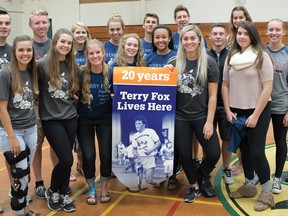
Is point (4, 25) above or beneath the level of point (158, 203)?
above

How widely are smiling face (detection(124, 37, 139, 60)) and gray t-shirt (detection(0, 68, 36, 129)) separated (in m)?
0.95

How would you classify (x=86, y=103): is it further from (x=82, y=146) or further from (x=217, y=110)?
(x=217, y=110)

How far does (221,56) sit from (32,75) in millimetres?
1808

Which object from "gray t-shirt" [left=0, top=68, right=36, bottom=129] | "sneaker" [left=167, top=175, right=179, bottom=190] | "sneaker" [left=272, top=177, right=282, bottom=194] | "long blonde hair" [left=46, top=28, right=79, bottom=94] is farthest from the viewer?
"sneaker" [left=167, top=175, right=179, bottom=190]

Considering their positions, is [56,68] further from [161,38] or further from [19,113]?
[161,38]

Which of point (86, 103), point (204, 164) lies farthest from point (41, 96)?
point (204, 164)

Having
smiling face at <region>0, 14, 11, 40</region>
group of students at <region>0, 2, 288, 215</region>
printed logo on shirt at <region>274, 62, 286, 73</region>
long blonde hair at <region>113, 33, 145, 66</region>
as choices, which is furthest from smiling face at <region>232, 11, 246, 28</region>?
smiling face at <region>0, 14, 11, 40</region>

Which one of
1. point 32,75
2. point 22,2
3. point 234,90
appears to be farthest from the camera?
point 22,2

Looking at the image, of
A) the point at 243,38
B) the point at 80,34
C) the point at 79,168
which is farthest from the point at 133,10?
the point at 243,38

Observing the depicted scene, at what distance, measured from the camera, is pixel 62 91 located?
2.82 metres

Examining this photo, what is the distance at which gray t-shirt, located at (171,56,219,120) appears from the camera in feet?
9.74

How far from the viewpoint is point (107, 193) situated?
322 cm

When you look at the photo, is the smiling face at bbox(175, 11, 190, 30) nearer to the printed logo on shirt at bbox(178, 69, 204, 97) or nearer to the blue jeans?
the printed logo on shirt at bbox(178, 69, 204, 97)

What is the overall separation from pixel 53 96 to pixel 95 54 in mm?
514
